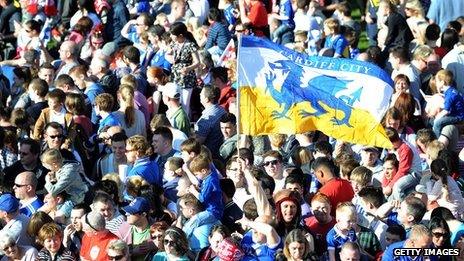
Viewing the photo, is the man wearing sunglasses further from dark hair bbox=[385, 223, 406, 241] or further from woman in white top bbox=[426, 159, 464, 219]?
dark hair bbox=[385, 223, 406, 241]

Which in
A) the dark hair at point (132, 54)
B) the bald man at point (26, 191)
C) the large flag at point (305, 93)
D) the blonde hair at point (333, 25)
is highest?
the large flag at point (305, 93)

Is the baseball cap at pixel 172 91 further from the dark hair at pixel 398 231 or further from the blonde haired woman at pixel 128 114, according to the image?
the dark hair at pixel 398 231

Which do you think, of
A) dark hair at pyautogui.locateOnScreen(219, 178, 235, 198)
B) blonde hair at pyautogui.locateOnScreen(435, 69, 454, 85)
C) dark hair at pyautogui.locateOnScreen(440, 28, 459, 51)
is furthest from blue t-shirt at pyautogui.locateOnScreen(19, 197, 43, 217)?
dark hair at pyautogui.locateOnScreen(440, 28, 459, 51)

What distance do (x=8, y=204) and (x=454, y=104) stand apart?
5447mm

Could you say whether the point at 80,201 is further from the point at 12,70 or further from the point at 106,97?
the point at 12,70

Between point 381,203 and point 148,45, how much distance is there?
6960 mm

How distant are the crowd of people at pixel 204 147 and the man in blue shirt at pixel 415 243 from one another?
0.01m

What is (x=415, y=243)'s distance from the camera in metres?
13.8

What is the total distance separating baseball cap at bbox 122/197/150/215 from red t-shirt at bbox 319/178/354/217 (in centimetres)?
172

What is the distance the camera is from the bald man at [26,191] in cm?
1591

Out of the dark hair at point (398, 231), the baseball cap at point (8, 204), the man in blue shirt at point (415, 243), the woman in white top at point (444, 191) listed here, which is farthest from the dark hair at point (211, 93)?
the man in blue shirt at point (415, 243)

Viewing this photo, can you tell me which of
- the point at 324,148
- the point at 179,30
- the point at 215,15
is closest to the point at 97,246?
the point at 324,148

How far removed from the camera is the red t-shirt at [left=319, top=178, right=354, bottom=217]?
15.6 m

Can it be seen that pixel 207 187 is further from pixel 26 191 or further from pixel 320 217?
pixel 26 191
